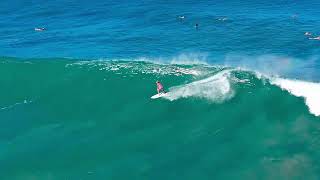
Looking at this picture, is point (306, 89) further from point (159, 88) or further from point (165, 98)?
point (159, 88)

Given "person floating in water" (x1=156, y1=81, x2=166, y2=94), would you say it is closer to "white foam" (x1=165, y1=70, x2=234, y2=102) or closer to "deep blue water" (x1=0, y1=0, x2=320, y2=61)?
"white foam" (x1=165, y1=70, x2=234, y2=102)

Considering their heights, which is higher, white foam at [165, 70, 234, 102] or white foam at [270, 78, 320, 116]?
white foam at [165, 70, 234, 102]

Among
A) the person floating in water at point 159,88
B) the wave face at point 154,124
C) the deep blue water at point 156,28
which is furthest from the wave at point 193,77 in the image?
the deep blue water at point 156,28

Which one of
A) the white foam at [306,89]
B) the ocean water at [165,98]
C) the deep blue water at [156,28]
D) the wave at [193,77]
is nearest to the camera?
the ocean water at [165,98]

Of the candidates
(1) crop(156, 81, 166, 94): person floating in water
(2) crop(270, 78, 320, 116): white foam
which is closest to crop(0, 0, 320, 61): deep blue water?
(2) crop(270, 78, 320, 116): white foam

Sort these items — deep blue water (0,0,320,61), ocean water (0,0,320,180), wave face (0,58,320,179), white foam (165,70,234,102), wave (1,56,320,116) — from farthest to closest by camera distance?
deep blue water (0,0,320,61) < wave (1,56,320,116) < white foam (165,70,234,102) < ocean water (0,0,320,180) < wave face (0,58,320,179)

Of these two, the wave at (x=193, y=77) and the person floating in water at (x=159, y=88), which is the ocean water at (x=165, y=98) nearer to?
the wave at (x=193, y=77)
